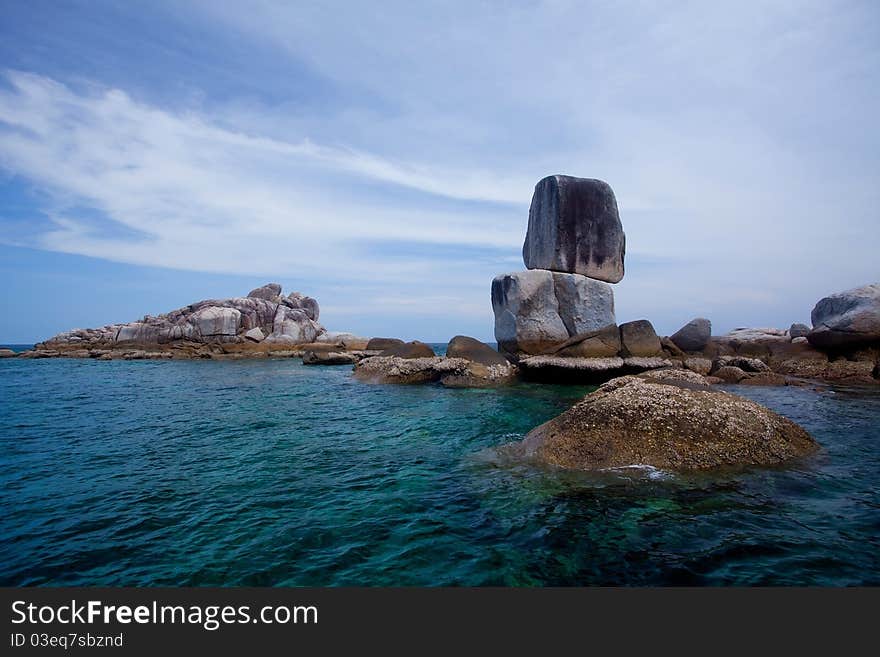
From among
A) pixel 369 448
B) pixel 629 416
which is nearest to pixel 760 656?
pixel 629 416

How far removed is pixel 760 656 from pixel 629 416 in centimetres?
576

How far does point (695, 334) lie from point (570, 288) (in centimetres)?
1092

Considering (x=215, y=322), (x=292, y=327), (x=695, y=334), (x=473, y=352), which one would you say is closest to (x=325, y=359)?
(x=473, y=352)

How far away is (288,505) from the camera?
727 cm

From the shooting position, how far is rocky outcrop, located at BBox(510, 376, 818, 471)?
27.3 ft

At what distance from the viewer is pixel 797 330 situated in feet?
108

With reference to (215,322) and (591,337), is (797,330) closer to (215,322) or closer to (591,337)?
(591,337)

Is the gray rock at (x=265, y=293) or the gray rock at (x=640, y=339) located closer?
the gray rock at (x=640, y=339)

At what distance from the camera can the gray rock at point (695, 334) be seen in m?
30.0

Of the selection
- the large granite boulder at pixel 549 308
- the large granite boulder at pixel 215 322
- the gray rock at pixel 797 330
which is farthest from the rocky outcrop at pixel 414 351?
A: the large granite boulder at pixel 215 322

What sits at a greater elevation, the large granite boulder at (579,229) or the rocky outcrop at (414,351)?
the large granite boulder at (579,229)

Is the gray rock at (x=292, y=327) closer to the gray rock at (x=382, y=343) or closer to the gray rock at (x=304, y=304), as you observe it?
the gray rock at (x=304, y=304)

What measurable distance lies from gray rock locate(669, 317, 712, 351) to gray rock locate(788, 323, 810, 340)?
690 centimetres

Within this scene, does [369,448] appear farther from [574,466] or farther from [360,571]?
[360,571]
